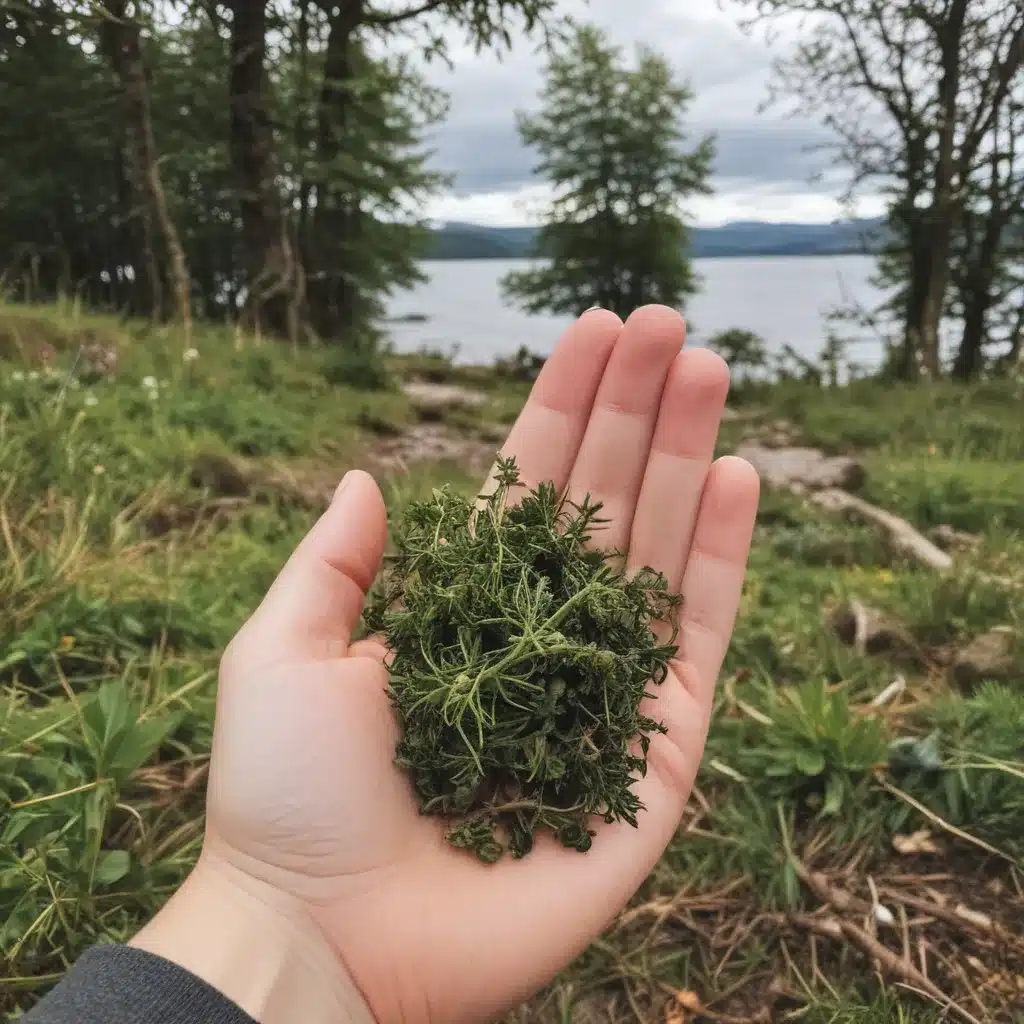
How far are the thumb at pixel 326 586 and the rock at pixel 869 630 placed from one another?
195 centimetres

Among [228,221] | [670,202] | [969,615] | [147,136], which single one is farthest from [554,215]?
[969,615]

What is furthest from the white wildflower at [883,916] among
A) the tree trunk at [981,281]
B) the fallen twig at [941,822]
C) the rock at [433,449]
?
the tree trunk at [981,281]

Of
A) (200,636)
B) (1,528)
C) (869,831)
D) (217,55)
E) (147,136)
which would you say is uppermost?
(217,55)

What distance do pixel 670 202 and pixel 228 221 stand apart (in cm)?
1313

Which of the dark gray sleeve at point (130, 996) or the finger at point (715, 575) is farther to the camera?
the finger at point (715, 575)

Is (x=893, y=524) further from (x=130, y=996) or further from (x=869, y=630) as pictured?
(x=130, y=996)

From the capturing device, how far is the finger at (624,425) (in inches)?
85.3

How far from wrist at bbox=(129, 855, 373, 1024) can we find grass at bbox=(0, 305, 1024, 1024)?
0.36 m

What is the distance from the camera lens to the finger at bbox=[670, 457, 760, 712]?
1988 millimetres

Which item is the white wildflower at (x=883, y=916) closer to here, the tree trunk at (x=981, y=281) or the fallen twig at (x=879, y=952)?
the fallen twig at (x=879, y=952)

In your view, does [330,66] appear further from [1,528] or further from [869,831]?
[869,831]

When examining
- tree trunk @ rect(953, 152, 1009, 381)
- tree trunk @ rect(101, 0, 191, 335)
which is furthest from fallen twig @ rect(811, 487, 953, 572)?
tree trunk @ rect(953, 152, 1009, 381)

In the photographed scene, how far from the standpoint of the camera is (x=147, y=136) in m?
8.55

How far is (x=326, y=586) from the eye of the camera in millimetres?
1823
